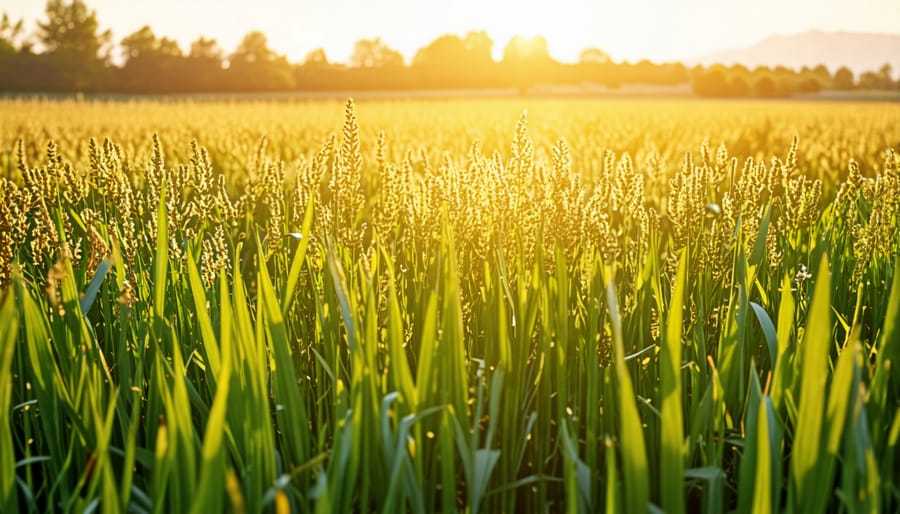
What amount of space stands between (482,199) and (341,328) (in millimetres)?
547

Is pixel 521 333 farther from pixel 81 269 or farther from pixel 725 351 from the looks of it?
pixel 81 269

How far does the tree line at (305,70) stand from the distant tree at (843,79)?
0.57ft

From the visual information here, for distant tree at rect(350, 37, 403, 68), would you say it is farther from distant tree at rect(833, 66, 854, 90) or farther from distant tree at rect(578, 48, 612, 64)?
distant tree at rect(833, 66, 854, 90)

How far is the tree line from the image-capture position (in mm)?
60531

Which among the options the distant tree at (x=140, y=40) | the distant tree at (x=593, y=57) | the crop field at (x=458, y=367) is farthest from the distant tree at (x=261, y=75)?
the crop field at (x=458, y=367)

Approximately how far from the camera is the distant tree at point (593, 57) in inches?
3226

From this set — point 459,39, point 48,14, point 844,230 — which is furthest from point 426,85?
point 844,230

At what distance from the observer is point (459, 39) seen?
90938 mm

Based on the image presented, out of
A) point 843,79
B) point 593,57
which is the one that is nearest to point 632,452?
point 593,57

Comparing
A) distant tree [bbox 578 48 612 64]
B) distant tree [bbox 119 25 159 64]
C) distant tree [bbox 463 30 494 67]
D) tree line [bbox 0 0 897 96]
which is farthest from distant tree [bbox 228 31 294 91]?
distant tree [bbox 578 48 612 64]

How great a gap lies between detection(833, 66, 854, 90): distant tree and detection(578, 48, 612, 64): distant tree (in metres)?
28.9

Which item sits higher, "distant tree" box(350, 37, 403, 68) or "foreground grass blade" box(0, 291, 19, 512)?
"distant tree" box(350, 37, 403, 68)

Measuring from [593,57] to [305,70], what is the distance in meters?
36.8

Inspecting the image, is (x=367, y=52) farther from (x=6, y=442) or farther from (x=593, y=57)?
(x=6, y=442)
